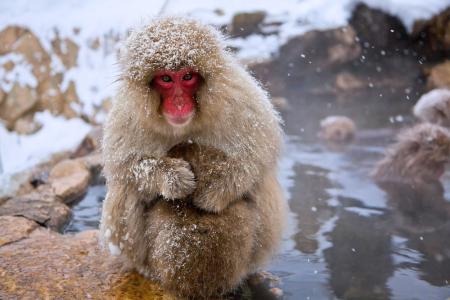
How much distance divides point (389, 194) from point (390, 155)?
1.15 feet

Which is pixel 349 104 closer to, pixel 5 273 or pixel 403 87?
pixel 403 87

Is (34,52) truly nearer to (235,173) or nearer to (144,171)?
(144,171)

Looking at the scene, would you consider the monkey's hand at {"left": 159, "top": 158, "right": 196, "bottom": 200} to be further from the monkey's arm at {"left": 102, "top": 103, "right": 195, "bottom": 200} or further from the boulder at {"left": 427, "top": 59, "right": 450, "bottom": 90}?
the boulder at {"left": 427, "top": 59, "right": 450, "bottom": 90}

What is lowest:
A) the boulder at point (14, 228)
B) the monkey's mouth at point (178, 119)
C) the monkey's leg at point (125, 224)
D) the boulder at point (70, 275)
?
the boulder at point (14, 228)

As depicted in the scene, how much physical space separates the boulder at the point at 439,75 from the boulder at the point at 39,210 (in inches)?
202

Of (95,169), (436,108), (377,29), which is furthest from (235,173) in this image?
(377,29)

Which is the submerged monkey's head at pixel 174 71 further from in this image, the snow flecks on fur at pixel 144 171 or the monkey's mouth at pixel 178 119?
the snow flecks on fur at pixel 144 171

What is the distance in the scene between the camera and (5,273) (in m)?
1.84

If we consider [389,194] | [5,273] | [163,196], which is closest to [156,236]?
[163,196]

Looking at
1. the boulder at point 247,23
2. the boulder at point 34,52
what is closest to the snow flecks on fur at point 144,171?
the boulder at point 34,52

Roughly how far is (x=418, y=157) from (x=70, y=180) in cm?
249

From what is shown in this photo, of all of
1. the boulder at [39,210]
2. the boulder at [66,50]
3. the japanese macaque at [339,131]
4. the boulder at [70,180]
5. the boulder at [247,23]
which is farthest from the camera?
the boulder at [247,23]

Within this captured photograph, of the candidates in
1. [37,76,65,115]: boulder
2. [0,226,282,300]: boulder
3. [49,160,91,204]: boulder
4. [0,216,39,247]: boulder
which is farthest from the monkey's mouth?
[37,76,65,115]: boulder

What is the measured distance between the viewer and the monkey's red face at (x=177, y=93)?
5.32ft
